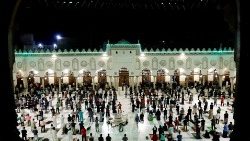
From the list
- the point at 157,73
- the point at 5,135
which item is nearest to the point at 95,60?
the point at 157,73

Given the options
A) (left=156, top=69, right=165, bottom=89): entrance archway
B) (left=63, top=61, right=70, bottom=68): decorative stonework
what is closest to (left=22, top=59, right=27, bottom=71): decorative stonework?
(left=63, top=61, right=70, bottom=68): decorative stonework

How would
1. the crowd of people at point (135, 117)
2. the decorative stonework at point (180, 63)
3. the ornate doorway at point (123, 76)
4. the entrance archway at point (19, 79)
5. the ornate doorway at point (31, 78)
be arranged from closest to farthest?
the crowd of people at point (135, 117), the entrance archway at point (19, 79), the ornate doorway at point (31, 78), the ornate doorway at point (123, 76), the decorative stonework at point (180, 63)

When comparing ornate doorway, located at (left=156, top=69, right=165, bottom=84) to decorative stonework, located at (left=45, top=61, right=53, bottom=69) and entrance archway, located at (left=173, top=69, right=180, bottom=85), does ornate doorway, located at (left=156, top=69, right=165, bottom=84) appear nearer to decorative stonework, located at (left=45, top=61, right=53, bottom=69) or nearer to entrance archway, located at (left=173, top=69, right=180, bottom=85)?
entrance archway, located at (left=173, top=69, right=180, bottom=85)

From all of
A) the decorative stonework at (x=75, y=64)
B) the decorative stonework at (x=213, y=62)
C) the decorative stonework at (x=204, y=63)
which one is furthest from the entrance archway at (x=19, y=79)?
the decorative stonework at (x=213, y=62)

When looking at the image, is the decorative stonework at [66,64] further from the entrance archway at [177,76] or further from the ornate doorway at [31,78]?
the entrance archway at [177,76]

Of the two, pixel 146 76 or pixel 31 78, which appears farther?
pixel 146 76

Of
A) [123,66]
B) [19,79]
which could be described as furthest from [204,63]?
[19,79]

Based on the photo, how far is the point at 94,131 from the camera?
18.6 m

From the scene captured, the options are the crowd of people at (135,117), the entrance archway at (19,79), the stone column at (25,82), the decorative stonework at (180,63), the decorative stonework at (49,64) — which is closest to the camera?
the crowd of people at (135,117)

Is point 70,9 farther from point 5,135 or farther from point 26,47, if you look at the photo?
point 26,47

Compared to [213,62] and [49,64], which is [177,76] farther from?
[49,64]

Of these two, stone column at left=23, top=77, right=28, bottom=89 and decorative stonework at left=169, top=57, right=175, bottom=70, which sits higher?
decorative stonework at left=169, top=57, right=175, bottom=70

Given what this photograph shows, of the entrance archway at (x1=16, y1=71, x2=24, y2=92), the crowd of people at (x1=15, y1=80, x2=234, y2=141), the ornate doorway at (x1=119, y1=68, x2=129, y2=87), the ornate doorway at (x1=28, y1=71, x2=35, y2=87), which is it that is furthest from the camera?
the ornate doorway at (x1=119, y1=68, x2=129, y2=87)

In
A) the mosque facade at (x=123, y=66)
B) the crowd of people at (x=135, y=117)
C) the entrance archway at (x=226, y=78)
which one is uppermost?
the mosque facade at (x=123, y=66)
